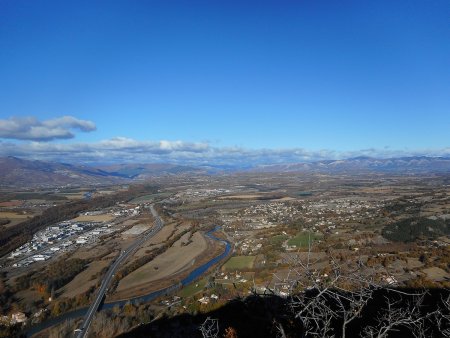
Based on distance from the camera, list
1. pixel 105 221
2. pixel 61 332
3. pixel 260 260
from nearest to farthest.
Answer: pixel 61 332
pixel 260 260
pixel 105 221

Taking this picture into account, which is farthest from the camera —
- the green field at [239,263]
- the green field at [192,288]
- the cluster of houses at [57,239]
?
the cluster of houses at [57,239]

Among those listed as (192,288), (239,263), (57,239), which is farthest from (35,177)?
(192,288)

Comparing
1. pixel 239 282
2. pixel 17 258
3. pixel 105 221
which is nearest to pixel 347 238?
pixel 239 282

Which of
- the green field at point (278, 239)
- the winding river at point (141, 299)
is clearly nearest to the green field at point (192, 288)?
the winding river at point (141, 299)

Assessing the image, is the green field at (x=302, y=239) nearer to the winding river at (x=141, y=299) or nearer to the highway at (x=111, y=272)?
the winding river at (x=141, y=299)

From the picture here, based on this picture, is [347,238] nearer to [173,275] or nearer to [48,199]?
[173,275]

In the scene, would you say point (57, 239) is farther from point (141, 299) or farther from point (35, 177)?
point (35, 177)
